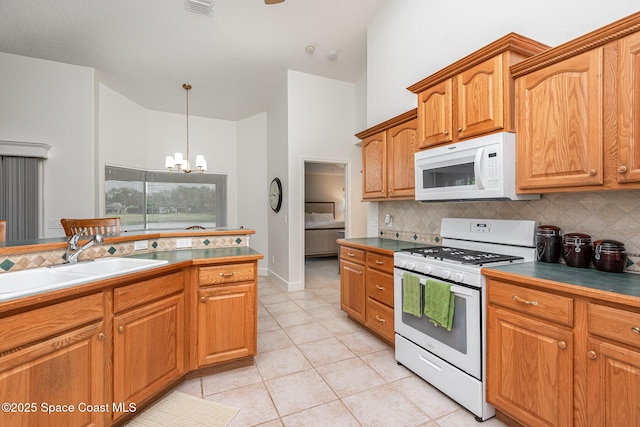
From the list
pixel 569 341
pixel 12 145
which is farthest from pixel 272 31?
pixel 569 341

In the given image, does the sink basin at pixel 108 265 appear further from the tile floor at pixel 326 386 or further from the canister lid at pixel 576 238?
the canister lid at pixel 576 238

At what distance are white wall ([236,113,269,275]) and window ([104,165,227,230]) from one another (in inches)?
17.1

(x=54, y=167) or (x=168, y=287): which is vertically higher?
(x=54, y=167)

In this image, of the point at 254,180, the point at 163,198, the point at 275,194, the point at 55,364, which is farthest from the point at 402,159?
the point at 163,198

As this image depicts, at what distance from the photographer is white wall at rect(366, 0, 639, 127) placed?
6.04 feet

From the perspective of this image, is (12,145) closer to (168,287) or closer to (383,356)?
(168,287)

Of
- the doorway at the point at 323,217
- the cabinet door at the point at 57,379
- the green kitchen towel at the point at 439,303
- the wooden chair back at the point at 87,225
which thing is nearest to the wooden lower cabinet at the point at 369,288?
the green kitchen towel at the point at 439,303

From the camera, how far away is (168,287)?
6.34ft

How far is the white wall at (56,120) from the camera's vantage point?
367cm

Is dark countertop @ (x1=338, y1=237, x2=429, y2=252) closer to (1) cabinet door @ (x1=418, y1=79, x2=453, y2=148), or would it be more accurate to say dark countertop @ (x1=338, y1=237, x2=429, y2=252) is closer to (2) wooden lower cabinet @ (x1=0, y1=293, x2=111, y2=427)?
(1) cabinet door @ (x1=418, y1=79, x2=453, y2=148)

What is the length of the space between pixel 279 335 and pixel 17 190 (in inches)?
145

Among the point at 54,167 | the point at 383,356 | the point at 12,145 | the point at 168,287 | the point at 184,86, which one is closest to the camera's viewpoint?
the point at 168,287

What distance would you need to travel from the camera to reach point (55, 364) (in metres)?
1.32

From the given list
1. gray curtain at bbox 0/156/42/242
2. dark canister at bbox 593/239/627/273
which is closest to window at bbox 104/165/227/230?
gray curtain at bbox 0/156/42/242
